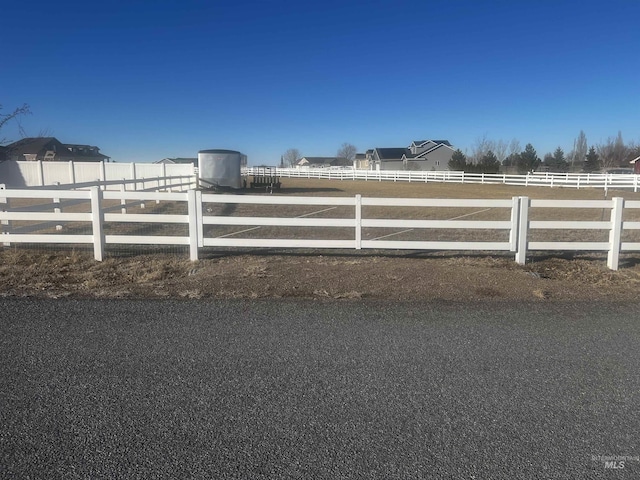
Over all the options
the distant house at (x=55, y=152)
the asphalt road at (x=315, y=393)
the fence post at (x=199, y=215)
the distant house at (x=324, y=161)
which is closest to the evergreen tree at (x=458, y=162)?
the distant house at (x=55, y=152)

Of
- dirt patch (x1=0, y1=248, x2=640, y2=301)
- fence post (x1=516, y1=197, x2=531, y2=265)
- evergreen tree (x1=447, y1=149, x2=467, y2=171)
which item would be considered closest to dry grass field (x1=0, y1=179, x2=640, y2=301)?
dirt patch (x1=0, y1=248, x2=640, y2=301)

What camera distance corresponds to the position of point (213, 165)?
33531 millimetres

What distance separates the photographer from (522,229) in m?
8.59

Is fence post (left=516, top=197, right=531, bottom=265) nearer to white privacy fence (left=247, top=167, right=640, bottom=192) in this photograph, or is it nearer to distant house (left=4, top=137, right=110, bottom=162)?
white privacy fence (left=247, top=167, right=640, bottom=192)

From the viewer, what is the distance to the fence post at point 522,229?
27.8 ft

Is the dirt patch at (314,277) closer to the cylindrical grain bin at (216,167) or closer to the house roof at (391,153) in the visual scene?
the cylindrical grain bin at (216,167)

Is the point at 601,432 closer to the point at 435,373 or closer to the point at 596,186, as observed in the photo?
the point at 435,373

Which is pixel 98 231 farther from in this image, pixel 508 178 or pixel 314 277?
pixel 508 178

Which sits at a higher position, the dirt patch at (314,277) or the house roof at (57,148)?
the house roof at (57,148)

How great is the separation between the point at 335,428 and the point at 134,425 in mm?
1296

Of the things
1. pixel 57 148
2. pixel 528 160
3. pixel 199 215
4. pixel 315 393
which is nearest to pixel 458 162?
pixel 528 160

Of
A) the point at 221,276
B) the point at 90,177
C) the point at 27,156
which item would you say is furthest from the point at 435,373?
the point at 27,156

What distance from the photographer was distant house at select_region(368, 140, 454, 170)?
80.9 m

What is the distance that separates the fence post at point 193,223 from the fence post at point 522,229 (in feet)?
17.9
